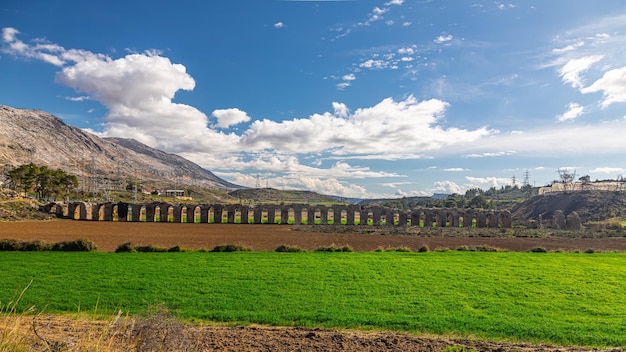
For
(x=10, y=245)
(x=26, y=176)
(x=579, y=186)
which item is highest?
(x=579, y=186)

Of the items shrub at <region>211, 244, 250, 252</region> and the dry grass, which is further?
shrub at <region>211, 244, 250, 252</region>

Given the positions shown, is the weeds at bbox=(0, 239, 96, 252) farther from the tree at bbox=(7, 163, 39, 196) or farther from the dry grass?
the tree at bbox=(7, 163, 39, 196)

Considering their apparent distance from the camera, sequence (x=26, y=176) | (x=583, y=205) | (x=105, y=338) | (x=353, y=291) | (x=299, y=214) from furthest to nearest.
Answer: (x=26, y=176) → (x=583, y=205) → (x=299, y=214) → (x=353, y=291) → (x=105, y=338)

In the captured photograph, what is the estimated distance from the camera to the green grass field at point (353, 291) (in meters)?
9.91

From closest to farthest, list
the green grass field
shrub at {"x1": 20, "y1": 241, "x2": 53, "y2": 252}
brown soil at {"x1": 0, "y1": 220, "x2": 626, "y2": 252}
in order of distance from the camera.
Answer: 1. the green grass field
2. shrub at {"x1": 20, "y1": 241, "x2": 53, "y2": 252}
3. brown soil at {"x1": 0, "y1": 220, "x2": 626, "y2": 252}

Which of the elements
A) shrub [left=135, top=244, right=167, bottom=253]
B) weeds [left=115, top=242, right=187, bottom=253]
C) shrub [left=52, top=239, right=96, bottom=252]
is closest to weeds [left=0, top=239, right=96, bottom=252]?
shrub [left=52, top=239, right=96, bottom=252]

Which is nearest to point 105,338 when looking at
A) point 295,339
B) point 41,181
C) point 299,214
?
point 295,339

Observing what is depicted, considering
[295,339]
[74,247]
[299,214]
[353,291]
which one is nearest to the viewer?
[295,339]

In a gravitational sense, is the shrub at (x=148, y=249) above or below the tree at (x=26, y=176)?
below

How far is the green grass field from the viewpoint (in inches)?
390

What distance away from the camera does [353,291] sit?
12922 mm

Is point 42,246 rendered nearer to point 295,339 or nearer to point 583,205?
point 295,339

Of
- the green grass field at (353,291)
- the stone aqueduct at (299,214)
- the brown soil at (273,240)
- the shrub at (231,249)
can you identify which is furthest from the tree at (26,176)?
the shrub at (231,249)

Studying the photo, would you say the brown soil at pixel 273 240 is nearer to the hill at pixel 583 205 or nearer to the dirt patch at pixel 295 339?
the dirt patch at pixel 295 339
